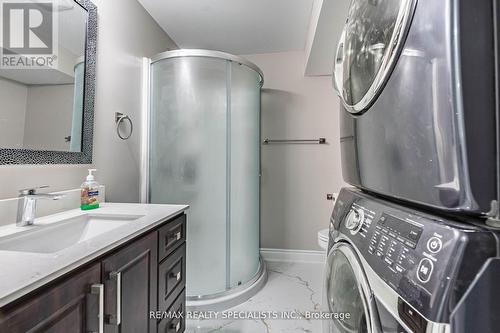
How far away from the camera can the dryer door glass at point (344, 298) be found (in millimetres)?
620

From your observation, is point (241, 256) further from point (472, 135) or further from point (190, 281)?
point (472, 135)

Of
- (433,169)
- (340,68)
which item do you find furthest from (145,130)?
(433,169)

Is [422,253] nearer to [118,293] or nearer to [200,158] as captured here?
[118,293]

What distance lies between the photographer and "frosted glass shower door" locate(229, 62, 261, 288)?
204 centimetres

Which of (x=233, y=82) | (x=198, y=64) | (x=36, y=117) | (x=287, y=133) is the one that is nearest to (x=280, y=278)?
(x=287, y=133)

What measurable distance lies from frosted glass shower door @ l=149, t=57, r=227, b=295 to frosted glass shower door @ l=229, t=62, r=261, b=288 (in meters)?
0.14

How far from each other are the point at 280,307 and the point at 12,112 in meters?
1.93

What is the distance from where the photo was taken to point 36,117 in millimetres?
1104

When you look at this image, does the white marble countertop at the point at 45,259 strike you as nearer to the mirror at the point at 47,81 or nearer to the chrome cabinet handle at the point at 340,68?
the mirror at the point at 47,81

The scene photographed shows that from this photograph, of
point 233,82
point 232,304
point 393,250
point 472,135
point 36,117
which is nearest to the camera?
point 472,135

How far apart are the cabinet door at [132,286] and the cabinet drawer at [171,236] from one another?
0.04 m

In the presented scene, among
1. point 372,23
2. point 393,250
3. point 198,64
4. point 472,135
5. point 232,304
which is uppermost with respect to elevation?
point 198,64

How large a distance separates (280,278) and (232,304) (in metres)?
0.61

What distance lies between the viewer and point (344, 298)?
729 mm
